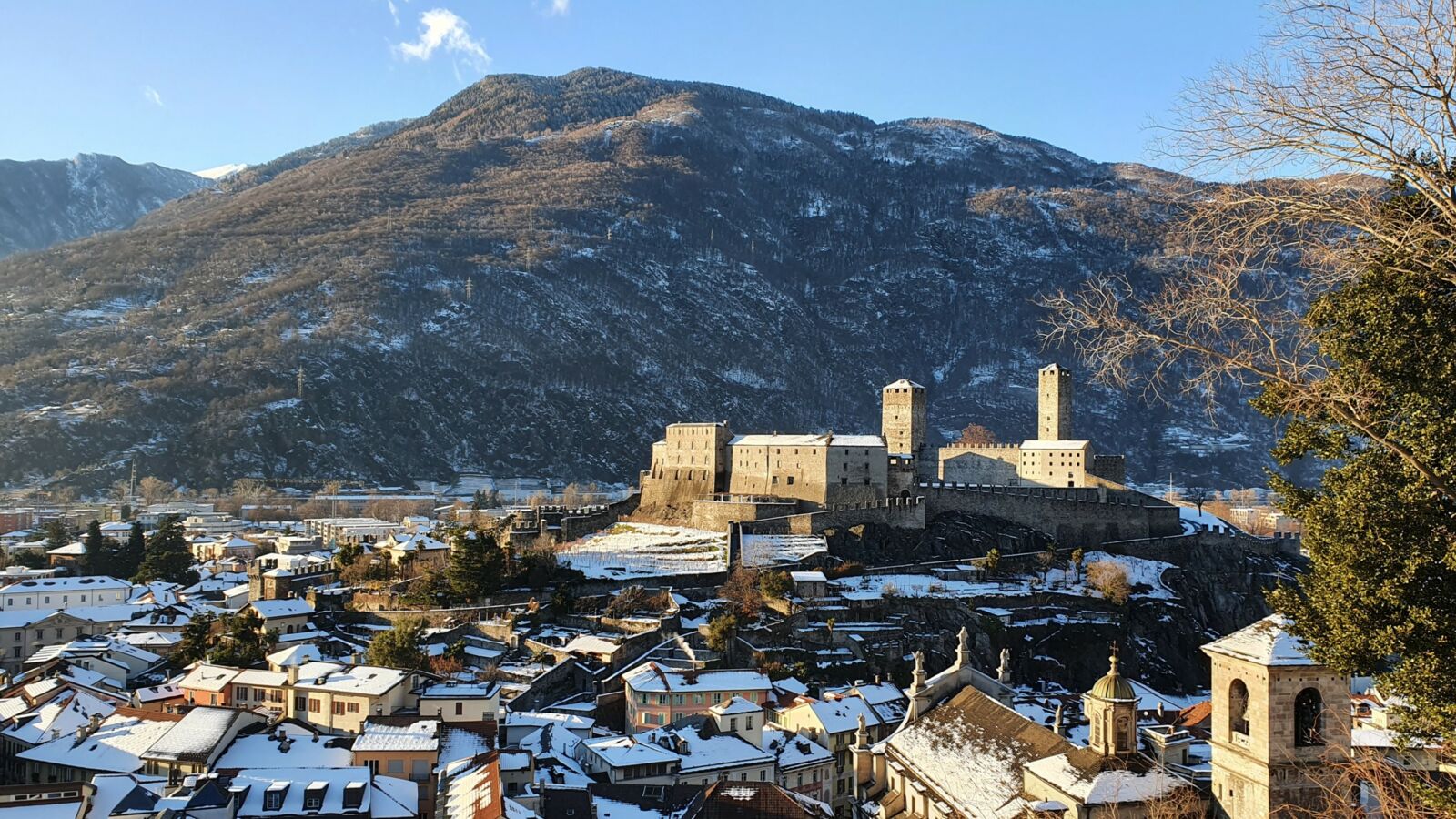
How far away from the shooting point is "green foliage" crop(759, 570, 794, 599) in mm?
61594

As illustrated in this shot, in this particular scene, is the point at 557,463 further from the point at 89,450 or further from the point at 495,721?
the point at 495,721

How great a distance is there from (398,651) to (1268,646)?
40499 mm

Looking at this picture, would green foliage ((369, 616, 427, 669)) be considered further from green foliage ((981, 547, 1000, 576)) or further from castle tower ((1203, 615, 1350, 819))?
castle tower ((1203, 615, 1350, 819))

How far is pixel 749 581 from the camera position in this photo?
210 ft

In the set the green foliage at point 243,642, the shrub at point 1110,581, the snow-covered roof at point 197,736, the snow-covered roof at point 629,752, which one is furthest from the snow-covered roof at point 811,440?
the snow-covered roof at point 197,736

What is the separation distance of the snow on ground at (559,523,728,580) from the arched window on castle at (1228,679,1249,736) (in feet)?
155

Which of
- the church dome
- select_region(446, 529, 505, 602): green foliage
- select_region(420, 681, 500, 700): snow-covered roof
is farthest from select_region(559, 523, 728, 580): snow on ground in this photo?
the church dome

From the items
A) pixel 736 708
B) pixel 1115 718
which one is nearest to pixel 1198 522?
pixel 736 708

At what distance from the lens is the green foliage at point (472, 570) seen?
63.1 m

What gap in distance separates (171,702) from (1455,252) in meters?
48.3

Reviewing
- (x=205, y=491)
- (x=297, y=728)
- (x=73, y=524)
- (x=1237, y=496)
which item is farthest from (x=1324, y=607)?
(x=1237, y=496)

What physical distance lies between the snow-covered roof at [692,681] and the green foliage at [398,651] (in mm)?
9995

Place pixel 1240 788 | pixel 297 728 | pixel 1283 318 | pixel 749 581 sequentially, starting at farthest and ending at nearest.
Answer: pixel 749 581 < pixel 297 728 < pixel 1240 788 < pixel 1283 318

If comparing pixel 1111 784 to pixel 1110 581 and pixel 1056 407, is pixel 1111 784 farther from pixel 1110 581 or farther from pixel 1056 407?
pixel 1056 407
